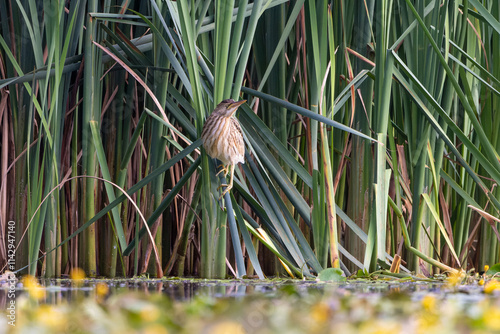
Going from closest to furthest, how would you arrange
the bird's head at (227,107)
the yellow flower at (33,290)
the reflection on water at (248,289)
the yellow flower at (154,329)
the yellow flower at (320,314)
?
the yellow flower at (154,329), the yellow flower at (320,314), the yellow flower at (33,290), the reflection on water at (248,289), the bird's head at (227,107)

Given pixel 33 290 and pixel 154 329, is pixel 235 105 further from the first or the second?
pixel 154 329

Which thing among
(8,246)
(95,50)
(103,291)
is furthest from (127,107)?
(103,291)

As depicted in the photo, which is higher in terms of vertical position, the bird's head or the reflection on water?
the bird's head

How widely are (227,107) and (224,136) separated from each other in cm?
14

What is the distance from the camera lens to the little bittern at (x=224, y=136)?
8.93 ft

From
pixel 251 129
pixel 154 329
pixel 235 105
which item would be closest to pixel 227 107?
pixel 235 105

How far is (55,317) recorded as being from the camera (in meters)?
1.13

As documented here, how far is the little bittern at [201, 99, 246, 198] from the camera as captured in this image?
2.72m

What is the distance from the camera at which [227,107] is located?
275cm

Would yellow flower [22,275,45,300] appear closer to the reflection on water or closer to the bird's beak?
the reflection on water

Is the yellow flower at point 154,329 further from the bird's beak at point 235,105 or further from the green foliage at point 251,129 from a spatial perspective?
the bird's beak at point 235,105

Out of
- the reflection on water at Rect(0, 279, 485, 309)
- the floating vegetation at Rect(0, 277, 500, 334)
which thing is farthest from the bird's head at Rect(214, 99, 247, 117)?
the floating vegetation at Rect(0, 277, 500, 334)

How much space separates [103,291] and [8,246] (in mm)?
1570

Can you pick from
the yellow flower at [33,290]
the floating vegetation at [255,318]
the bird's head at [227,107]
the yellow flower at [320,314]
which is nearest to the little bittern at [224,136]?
the bird's head at [227,107]
